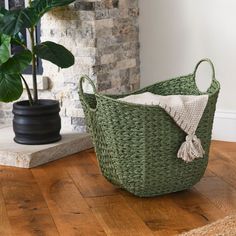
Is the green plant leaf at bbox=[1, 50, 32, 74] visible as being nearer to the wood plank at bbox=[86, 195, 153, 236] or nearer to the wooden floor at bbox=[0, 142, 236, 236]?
the wooden floor at bbox=[0, 142, 236, 236]

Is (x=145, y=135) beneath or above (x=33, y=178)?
above

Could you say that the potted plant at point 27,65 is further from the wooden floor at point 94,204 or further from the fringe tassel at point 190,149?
the fringe tassel at point 190,149

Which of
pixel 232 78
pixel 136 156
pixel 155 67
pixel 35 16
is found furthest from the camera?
pixel 155 67

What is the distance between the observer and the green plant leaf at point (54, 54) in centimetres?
282

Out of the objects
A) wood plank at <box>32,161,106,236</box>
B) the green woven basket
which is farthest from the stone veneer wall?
the green woven basket

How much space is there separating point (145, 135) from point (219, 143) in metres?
1.11

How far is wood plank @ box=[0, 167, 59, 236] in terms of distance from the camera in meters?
2.07

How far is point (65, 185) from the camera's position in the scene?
256 cm

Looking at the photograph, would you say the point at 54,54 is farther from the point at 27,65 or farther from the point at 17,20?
the point at 17,20

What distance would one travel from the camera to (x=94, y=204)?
2307mm

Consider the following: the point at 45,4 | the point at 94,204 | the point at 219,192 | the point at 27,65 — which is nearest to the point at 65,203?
the point at 94,204

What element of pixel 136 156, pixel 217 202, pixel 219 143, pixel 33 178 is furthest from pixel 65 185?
pixel 219 143

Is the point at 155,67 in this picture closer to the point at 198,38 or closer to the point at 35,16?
the point at 198,38

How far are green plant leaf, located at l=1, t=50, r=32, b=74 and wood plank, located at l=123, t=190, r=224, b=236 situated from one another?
0.80 m
